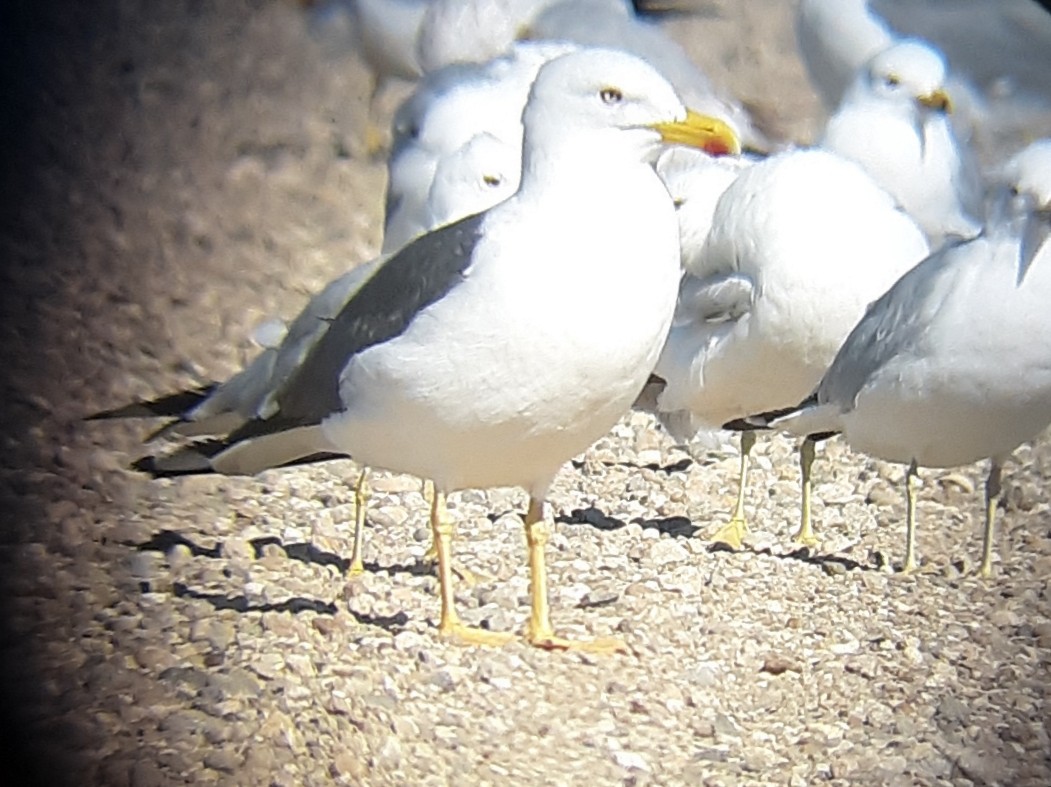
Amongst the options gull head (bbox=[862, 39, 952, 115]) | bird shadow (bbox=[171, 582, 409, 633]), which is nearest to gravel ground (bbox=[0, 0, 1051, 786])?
bird shadow (bbox=[171, 582, 409, 633])

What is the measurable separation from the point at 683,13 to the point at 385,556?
170 cm

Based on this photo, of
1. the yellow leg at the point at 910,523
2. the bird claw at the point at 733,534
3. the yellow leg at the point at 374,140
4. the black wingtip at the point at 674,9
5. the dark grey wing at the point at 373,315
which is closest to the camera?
the dark grey wing at the point at 373,315

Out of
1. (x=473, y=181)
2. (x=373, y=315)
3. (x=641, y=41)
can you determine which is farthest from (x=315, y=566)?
(x=641, y=41)

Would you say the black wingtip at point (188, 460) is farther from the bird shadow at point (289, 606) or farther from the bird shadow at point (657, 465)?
the bird shadow at point (657, 465)

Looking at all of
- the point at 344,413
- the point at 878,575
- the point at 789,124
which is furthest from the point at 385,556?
the point at 789,124

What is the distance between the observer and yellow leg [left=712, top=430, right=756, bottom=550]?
3129mm

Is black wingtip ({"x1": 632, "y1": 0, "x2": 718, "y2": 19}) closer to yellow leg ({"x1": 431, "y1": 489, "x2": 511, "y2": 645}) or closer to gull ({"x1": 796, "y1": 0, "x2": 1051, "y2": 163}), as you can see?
gull ({"x1": 796, "y1": 0, "x2": 1051, "y2": 163})

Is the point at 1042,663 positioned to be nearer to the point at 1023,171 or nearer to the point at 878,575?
the point at 878,575

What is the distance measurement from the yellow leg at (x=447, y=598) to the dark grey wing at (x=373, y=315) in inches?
8.3

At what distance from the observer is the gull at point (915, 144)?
11.4ft

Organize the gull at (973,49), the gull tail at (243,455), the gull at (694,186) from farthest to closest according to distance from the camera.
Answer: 1. the gull at (973,49)
2. the gull at (694,186)
3. the gull tail at (243,455)

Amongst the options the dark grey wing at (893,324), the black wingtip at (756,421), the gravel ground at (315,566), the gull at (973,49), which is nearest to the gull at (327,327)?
the gravel ground at (315,566)

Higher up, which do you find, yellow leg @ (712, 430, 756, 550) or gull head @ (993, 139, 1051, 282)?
gull head @ (993, 139, 1051, 282)

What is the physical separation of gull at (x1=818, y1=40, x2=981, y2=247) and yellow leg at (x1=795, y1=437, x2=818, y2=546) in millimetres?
518
